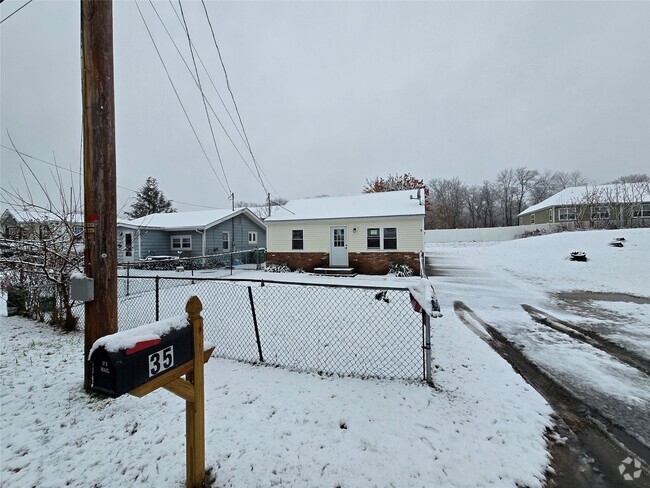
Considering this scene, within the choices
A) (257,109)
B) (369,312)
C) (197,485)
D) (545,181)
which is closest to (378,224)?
(369,312)

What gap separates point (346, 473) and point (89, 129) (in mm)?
3759

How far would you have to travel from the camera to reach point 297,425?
2.46 meters

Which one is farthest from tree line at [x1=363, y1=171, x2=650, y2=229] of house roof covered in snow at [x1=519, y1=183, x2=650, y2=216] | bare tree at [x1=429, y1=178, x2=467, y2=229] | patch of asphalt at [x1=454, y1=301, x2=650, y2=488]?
patch of asphalt at [x1=454, y1=301, x2=650, y2=488]

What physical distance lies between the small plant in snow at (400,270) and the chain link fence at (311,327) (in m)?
5.06

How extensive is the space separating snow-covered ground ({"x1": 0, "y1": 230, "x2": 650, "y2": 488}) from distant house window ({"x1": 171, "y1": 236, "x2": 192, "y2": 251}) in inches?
622

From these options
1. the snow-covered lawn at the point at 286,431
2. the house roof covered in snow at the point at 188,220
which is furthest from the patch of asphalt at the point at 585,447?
the house roof covered in snow at the point at 188,220

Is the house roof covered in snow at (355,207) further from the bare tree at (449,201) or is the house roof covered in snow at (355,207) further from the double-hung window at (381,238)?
the bare tree at (449,201)

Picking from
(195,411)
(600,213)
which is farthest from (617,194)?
(195,411)

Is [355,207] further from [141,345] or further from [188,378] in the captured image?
[141,345]

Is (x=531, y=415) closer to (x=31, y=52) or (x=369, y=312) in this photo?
(x=369, y=312)

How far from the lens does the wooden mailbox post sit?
1.37 m

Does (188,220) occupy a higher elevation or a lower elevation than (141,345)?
higher

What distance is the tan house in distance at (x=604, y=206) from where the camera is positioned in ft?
74.3

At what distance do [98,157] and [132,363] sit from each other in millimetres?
2438
